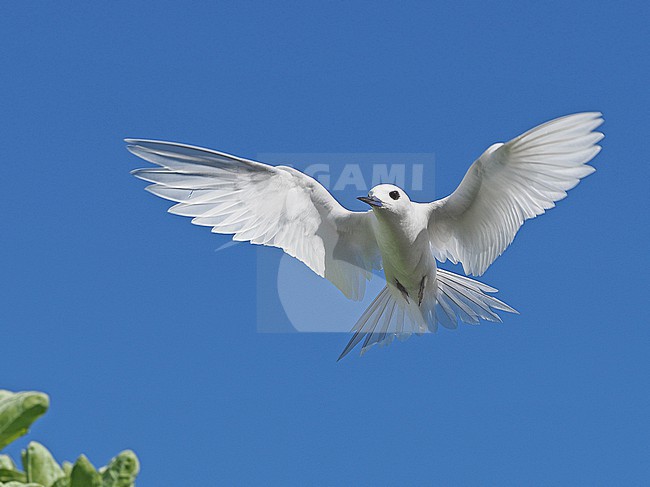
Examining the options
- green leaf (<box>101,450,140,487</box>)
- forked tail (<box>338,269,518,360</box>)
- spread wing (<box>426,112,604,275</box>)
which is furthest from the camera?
forked tail (<box>338,269,518,360</box>)

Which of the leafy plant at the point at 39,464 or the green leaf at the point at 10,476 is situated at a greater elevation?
the leafy plant at the point at 39,464

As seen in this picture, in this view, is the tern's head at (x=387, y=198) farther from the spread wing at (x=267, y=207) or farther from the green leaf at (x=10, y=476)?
the green leaf at (x=10, y=476)

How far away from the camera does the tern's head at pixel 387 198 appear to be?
5.20m

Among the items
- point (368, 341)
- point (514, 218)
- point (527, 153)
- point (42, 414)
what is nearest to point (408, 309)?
point (368, 341)

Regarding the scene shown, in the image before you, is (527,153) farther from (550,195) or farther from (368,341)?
(368,341)

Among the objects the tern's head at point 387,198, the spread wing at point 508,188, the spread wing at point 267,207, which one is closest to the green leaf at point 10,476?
the spread wing at point 267,207

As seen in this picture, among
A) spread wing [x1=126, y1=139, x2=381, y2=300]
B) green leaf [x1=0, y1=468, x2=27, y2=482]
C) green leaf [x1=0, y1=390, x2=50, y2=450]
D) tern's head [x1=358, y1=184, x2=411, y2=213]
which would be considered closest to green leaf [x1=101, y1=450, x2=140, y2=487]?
green leaf [x1=0, y1=390, x2=50, y2=450]

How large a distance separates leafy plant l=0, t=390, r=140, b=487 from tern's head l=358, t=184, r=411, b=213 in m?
3.73

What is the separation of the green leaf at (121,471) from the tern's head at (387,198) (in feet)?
12.7

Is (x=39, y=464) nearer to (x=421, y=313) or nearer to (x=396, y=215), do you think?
A: (x=396, y=215)

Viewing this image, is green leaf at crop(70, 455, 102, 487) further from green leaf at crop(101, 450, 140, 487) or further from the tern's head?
the tern's head

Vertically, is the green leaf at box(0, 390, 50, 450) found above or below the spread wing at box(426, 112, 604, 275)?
below

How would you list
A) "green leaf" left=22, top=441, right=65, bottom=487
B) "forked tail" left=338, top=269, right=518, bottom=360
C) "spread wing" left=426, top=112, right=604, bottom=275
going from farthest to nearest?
"forked tail" left=338, top=269, right=518, bottom=360, "spread wing" left=426, top=112, right=604, bottom=275, "green leaf" left=22, top=441, right=65, bottom=487

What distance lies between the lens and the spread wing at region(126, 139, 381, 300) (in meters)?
4.94
